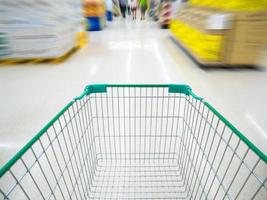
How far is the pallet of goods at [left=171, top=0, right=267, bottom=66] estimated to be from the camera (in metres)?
2.60

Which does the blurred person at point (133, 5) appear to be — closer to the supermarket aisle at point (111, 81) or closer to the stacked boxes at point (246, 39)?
the supermarket aisle at point (111, 81)

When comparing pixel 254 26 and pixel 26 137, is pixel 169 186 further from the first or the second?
pixel 254 26

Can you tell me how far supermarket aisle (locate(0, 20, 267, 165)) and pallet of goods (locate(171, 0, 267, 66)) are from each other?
21cm

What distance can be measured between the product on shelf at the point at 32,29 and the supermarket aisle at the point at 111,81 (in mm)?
282

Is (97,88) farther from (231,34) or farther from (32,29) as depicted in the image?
(32,29)

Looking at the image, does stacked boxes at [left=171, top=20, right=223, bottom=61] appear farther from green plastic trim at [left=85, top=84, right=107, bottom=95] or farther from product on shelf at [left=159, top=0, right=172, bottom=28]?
product on shelf at [left=159, top=0, right=172, bottom=28]

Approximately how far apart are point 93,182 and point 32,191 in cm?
36

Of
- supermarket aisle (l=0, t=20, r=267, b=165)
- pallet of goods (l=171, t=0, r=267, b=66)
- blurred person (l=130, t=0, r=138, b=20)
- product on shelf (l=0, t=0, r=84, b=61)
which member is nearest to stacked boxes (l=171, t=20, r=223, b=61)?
pallet of goods (l=171, t=0, r=267, b=66)

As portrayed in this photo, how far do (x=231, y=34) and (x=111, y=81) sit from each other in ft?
6.15

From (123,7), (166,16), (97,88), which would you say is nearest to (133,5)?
(123,7)

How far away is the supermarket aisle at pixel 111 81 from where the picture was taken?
5.66 feet

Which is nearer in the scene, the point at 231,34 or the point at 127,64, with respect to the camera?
the point at 231,34

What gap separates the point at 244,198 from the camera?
1.05m

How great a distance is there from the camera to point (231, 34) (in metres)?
2.72
